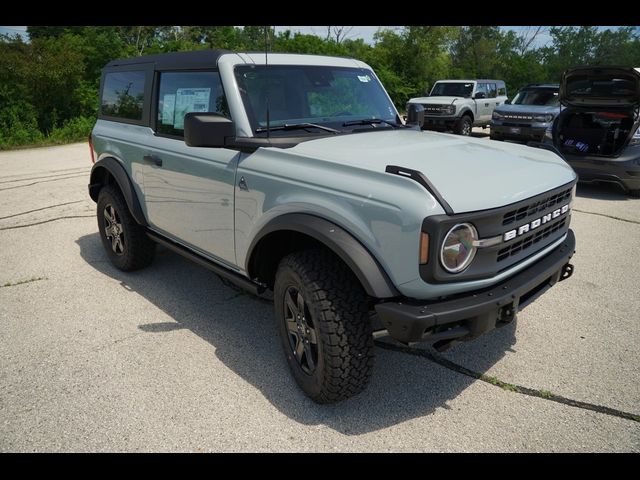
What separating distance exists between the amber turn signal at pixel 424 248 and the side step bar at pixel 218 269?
50.5 inches

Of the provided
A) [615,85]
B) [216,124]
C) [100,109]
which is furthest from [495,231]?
[615,85]

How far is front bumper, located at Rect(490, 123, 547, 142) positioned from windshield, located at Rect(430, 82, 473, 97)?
12.3 feet

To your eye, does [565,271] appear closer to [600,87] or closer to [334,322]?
[334,322]

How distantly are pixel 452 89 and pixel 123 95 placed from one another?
13819 millimetres

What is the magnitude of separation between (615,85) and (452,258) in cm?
717

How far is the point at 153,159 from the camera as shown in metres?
3.85

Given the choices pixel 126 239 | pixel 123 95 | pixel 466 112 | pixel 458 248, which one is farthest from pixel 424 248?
pixel 466 112

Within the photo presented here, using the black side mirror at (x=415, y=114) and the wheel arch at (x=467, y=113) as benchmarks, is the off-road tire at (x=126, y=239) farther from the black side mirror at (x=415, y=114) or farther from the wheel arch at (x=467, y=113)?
the wheel arch at (x=467, y=113)

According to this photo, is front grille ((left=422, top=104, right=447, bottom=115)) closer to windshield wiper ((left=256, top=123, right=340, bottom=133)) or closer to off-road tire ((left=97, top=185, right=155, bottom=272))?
off-road tire ((left=97, top=185, right=155, bottom=272))

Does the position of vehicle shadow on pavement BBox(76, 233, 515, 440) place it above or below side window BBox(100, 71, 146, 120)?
below

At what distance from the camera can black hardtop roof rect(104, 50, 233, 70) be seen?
333 centimetres

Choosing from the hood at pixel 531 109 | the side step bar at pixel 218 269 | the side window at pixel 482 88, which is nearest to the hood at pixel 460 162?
the side step bar at pixel 218 269

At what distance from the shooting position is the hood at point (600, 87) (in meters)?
7.37

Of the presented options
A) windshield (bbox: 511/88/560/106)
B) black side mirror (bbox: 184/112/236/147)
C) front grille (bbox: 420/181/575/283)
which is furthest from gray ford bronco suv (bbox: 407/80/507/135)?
black side mirror (bbox: 184/112/236/147)
